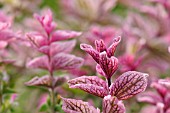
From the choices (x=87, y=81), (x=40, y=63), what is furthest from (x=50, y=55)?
(x=87, y=81)

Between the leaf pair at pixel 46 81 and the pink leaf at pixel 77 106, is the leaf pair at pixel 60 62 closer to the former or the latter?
the leaf pair at pixel 46 81

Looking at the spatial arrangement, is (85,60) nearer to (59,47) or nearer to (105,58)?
(59,47)

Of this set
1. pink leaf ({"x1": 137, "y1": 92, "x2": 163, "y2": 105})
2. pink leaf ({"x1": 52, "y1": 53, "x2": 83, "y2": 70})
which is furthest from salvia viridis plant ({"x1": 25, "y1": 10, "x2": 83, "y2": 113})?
pink leaf ({"x1": 137, "y1": 92, "x2": 163, "y2": 105})

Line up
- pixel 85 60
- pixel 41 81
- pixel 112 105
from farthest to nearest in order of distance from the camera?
pixel 85 60
pixel 41 81
pixel 112 105

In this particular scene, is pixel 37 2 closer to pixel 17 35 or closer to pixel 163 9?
pixel 163 9

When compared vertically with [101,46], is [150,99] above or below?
below

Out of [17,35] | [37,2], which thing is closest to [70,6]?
[37,2]

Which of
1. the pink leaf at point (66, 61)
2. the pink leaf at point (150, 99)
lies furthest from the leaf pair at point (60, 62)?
the pink leaf at point (150, 99)
